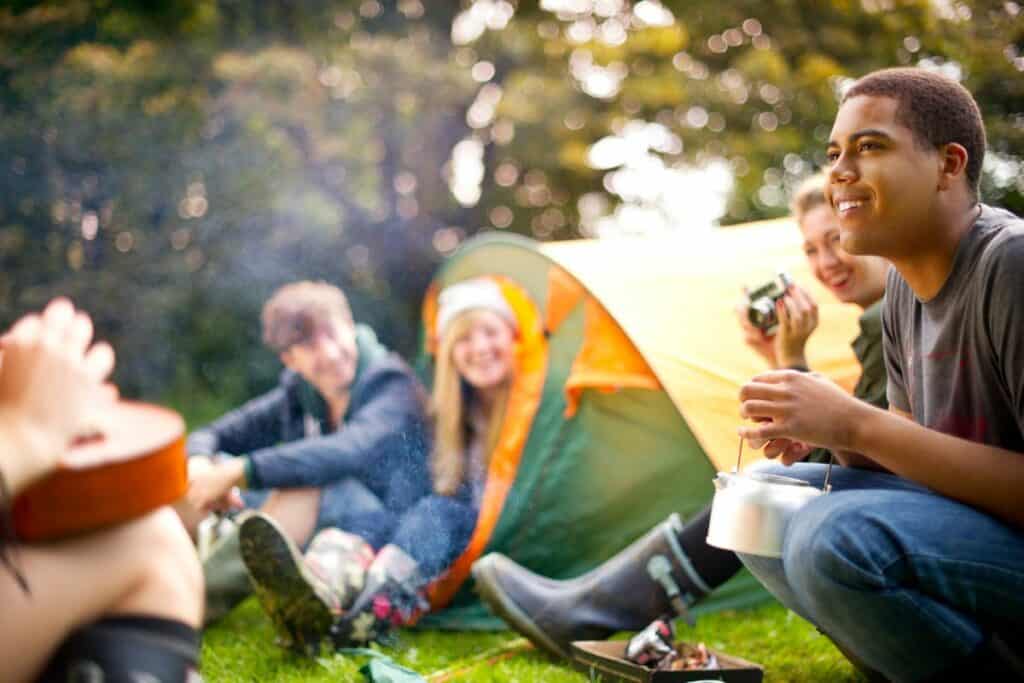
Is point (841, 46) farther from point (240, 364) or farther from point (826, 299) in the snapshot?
point (826, 299)

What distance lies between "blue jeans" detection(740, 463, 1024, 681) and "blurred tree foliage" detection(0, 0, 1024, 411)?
4125 millimetres

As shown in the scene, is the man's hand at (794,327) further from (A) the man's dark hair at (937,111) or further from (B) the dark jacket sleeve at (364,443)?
(B) the dark jacket sleeve at (364,443)

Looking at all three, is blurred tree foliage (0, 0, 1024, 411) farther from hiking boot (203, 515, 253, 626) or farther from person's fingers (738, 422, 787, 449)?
person's fingers (738, 422, 787, 449)

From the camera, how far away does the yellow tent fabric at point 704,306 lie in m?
2.47

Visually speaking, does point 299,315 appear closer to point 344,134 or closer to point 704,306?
point 704,306

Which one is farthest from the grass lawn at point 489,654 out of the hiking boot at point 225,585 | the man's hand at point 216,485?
the man's hand at point 216,485

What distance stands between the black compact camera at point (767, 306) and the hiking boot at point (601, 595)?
0.44 meters

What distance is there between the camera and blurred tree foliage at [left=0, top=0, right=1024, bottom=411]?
233 inches

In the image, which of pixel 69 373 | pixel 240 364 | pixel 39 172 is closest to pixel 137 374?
pixel 240 364

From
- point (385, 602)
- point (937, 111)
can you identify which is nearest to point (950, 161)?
point (937, 111)

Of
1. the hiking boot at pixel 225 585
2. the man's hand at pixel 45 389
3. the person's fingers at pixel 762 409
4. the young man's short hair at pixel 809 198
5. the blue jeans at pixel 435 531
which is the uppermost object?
the young man's short hair at pixel 809 198

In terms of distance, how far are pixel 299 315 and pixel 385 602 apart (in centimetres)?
85

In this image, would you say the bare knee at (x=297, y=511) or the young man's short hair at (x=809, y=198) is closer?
the young man's short hair at (x=809, y=198)

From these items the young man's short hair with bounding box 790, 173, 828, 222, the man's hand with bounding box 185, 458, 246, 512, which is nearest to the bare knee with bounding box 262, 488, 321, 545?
the man's hand with bounding box 185, 458, 246, 512
